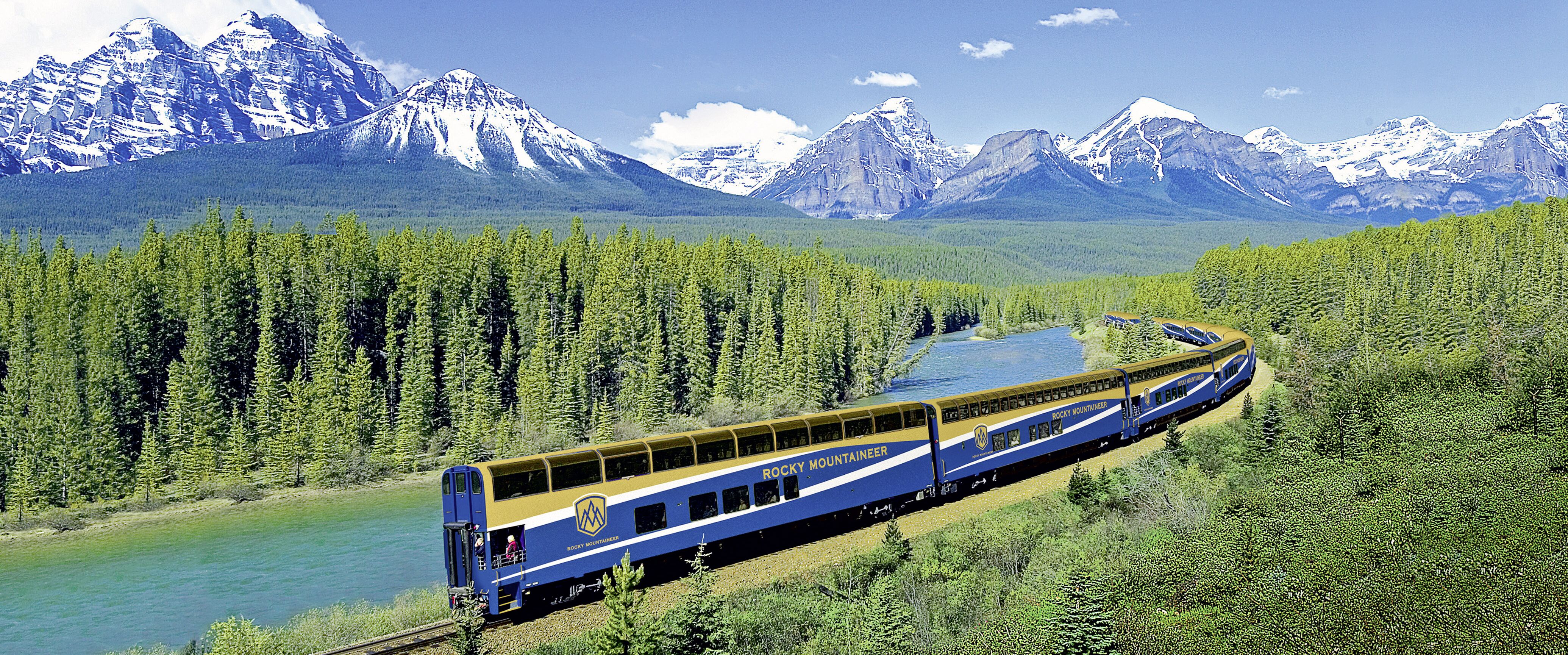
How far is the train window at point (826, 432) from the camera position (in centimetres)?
3044

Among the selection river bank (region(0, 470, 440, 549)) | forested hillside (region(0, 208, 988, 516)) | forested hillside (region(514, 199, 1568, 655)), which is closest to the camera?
forested hillside (region(514, 199, 1568, 655))

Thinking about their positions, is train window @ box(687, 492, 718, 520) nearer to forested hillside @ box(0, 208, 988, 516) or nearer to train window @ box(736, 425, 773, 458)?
train window @ box(736, 425, 773, 458)

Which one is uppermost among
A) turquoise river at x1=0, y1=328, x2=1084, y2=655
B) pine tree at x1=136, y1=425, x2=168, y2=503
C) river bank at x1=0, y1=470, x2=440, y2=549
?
pine tree at x1=136, y1=425, x2=168, y2=503

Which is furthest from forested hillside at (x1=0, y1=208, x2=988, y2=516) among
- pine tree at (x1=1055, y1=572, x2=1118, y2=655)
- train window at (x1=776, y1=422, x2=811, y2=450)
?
pine tree at (x1=1055, y1=572, x2=1118, y2=655)

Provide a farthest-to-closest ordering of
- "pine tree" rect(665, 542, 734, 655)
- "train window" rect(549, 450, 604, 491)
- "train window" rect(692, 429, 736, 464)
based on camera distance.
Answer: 1. "train window" rect(692, 429, 736, 464)
2. "train window" rect(549, 450, 604, 491)
3. "pine tree" rect(665, 542, 734, 655)

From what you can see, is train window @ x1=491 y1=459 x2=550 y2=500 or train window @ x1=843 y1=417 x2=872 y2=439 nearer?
train window @ x1=491 y1=459 x2=550 y2=500

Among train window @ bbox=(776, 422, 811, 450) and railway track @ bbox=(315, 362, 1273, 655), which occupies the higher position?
train window @ bbox=(776, 422, 811, 450)

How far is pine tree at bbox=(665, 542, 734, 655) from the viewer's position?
19219 mm

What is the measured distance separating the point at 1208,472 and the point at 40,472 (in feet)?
209

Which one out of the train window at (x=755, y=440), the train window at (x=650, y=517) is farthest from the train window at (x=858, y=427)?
the train window at (x=650, y=517)

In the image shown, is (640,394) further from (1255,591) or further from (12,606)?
(1255,591)

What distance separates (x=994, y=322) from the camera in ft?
586

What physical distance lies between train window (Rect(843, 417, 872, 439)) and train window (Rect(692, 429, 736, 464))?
193 inches

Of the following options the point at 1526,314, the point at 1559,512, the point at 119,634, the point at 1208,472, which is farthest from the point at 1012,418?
the point at 1526,314
